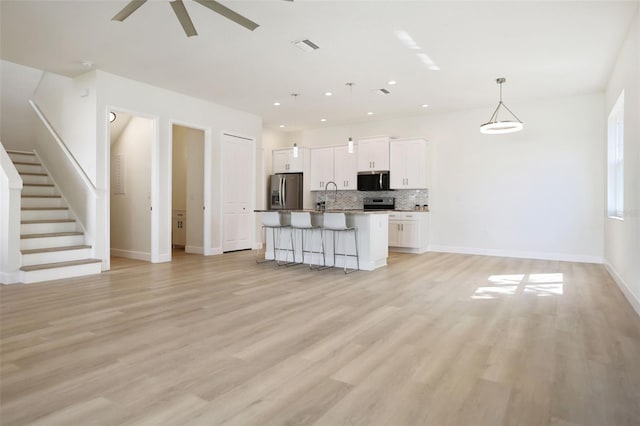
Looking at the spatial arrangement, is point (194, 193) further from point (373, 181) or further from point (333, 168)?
point (373, 181)

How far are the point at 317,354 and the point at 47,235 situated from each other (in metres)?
5.03

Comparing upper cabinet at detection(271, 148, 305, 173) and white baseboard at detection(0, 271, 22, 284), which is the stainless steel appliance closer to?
upper cabinet at detection(271, 148, 305, 173)

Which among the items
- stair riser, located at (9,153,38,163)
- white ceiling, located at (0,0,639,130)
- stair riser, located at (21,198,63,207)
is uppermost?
white ceiling, located at (0,0,639,130)

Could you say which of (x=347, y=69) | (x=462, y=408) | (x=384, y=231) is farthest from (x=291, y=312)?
(x=347, y=69)

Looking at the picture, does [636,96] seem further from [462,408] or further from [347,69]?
[462,408]

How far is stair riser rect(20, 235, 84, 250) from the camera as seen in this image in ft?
17.5

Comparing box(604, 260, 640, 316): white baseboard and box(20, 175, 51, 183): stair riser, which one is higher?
box(20, 175, 51, 183): stair riser

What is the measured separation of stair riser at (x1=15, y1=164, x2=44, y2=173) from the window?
923 cm

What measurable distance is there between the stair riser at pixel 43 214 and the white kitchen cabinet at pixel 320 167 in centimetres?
527

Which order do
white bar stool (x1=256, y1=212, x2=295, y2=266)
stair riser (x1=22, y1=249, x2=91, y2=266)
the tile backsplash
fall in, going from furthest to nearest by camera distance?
the tile backsplash → white bar stool (x1=256, y1=212, x2=295, y2=266) → stair riser (x1=22, y1=249, x2=91, y2=266)

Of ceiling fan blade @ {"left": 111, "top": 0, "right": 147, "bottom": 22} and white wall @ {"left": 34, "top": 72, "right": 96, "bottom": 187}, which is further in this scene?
white wall @ {"left": 34, "top": 72, "right": 96, "bottom": 187}

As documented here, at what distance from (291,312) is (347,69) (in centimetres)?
366

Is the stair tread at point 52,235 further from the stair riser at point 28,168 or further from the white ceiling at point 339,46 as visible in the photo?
the white ceiling at point 339,46

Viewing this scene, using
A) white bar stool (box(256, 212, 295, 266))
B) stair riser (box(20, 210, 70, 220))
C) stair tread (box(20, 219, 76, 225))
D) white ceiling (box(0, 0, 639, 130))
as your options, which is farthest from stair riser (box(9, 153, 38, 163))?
white bar stool (box(256, 212, 295, 266))
